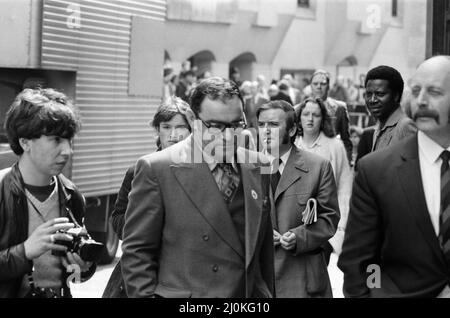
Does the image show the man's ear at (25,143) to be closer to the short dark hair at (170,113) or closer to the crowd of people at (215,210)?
the crowd of people at (215,210)

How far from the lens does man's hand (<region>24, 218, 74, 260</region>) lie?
14.6ft

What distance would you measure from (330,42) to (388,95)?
100 feet

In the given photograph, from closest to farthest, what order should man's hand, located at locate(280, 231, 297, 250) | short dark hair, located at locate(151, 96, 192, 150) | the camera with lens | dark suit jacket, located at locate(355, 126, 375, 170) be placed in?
the camera with lens, man's hand, located at locate(280, 231, 297, 250), short dark hair, located at locate(151, 96, 192, 150), dark suit jacket, located at locate(355, 126, 375, 170)

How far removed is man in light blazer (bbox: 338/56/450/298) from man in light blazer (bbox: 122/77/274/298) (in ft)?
1.70

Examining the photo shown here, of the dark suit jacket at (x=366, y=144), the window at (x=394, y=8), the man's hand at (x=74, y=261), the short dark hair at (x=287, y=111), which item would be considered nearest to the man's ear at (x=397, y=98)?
the dark suit jacket at (x=366, y=144)

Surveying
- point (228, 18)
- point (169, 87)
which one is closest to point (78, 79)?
point (169, 87)

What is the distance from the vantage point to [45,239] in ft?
14.6

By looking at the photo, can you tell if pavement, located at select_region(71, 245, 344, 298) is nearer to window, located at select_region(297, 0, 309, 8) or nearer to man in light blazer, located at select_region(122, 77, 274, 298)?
man in light blazer, located at select_region(122, 77, 274, 298)

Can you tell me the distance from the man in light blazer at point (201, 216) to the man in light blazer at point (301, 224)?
1708mm

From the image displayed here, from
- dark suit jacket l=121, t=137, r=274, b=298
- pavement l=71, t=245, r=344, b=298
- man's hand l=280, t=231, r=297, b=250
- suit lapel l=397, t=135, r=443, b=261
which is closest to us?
suit lapel l=397, t=135, r=443, b=261

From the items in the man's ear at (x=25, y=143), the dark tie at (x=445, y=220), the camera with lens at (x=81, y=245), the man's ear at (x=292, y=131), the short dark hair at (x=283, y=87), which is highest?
the short dark hair at (x=283, y=87)

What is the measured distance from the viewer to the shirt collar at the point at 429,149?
14.9 ft

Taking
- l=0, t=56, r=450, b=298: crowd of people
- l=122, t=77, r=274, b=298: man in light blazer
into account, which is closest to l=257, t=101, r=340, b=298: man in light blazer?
l=0, t=56, r=450, b=298: crowd of people
